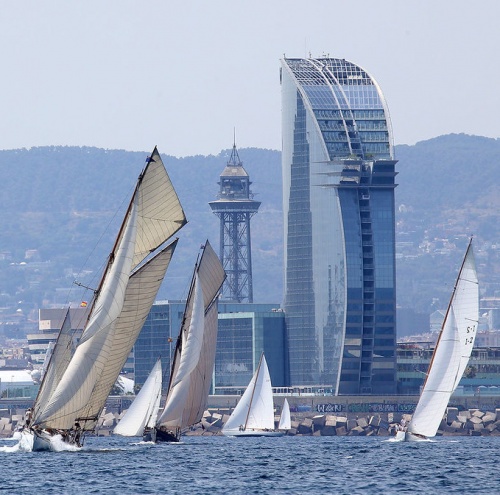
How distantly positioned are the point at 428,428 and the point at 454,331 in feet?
25.6

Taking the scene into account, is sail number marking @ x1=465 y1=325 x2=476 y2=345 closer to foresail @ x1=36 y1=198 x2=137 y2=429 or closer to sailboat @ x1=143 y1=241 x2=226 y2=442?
sailboat @ x1=143 y1=241 x2=226 y2=442

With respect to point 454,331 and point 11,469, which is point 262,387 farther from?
point 11,469

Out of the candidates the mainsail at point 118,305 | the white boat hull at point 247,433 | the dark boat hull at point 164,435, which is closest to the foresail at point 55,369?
the mainsail at point 118,305

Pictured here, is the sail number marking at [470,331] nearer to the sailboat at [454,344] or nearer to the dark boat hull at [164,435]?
the sailboat at [454,344]

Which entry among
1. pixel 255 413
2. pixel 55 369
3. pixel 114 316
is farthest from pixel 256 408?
pixel 114 316

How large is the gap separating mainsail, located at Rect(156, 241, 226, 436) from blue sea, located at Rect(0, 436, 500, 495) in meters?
2.67

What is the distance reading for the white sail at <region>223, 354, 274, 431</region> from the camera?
172750 mm

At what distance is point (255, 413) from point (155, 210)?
78056 millimetres

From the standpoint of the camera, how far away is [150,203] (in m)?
97.8

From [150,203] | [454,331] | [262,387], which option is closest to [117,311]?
[150,203]

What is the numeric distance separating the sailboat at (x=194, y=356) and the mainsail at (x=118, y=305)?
1586 centimetres

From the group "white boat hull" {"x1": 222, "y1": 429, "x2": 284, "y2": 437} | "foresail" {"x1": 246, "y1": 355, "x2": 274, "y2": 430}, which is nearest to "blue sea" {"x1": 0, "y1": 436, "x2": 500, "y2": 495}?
"white boat hull" {"x1": 222, "y1": 429, "x2": 284, "y2": 437}

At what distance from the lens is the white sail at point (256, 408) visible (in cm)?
17275

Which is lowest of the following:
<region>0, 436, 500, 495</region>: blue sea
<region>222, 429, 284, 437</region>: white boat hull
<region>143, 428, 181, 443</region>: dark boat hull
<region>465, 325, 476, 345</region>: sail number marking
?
<region>0, 436, 500, 495</region>: blue sea
